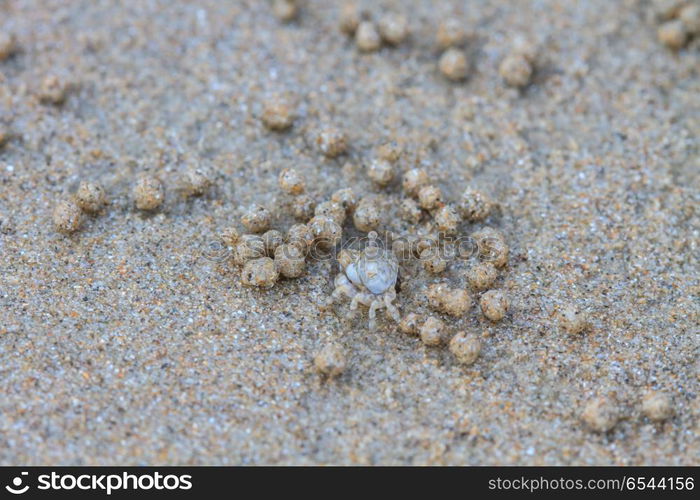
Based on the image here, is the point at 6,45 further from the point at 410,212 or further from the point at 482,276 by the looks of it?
the point at 482,276

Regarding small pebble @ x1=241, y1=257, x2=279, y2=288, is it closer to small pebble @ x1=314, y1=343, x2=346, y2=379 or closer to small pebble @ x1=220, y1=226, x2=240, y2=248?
small pebble @ x1=220, y1=226, x2=240, y2=248

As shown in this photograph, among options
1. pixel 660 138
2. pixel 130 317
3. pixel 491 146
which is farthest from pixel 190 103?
pixel 660 138

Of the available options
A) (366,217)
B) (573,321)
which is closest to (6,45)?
(366,217)

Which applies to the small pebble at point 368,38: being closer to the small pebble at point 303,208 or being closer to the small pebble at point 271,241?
the small pebble at point 303,208

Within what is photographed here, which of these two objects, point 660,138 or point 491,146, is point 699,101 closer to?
point 660,138

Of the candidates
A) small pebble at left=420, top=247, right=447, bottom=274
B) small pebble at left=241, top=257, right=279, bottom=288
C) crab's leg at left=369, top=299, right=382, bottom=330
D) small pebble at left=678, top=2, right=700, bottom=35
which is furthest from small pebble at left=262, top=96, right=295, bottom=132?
small pebble at left=678, top=2, right=700, bottom=35
